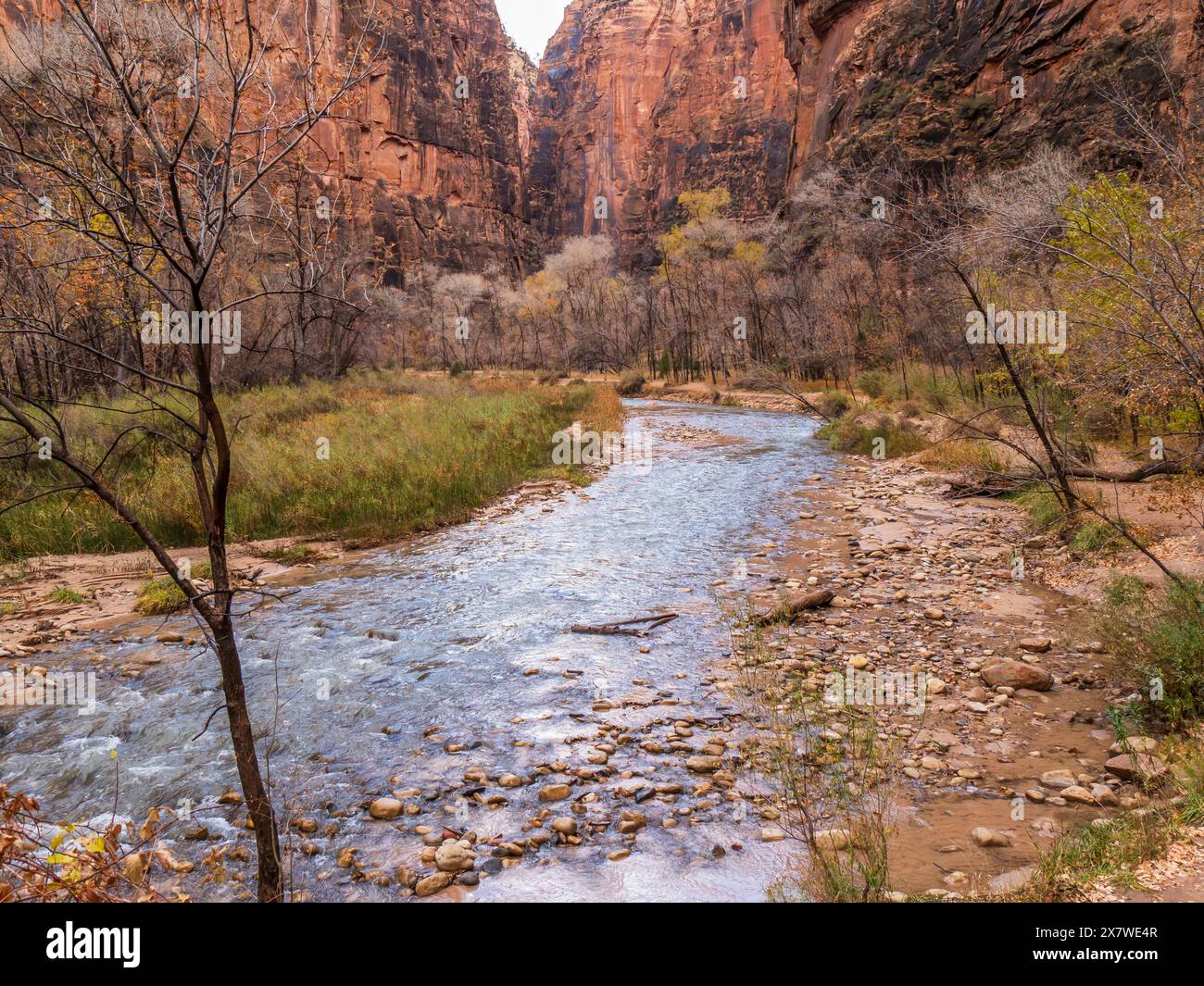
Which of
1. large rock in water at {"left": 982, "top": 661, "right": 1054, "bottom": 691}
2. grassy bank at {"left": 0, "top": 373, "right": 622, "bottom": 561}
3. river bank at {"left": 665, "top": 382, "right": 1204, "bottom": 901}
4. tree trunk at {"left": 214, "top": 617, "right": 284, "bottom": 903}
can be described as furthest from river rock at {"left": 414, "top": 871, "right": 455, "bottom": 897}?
grassy bank at {"left": 0, "top": 373, "right": 622, "bottom": 561}

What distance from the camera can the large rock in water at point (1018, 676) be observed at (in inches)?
227

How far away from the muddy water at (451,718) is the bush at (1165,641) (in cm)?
308

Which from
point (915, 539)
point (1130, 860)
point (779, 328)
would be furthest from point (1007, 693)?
point (779, 328)

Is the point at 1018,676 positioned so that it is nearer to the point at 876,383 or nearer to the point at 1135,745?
the point at 1135,745

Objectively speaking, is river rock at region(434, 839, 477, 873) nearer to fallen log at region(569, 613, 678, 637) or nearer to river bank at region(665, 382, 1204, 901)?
river bank at region(665, 382, 1204, 901)

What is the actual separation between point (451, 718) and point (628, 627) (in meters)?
2.44

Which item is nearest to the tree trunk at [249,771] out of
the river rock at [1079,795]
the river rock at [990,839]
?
the river rock at [990,839]

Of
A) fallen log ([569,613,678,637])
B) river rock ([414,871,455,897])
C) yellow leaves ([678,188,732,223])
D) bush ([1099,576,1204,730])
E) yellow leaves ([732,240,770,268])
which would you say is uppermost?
yellow leaves ([678,188,732,223])

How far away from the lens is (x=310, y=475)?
12.2 meters

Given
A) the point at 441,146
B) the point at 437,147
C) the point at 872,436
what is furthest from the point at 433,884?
the point at 441,146

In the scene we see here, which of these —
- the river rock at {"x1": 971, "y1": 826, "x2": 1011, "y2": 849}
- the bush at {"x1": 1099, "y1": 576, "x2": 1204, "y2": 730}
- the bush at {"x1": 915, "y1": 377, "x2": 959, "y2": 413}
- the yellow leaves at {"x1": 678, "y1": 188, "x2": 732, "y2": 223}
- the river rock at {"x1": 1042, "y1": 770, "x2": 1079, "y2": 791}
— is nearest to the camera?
the river rock at {"x1": 971, "y1": 826, "x2": 1011, "y2": 849}

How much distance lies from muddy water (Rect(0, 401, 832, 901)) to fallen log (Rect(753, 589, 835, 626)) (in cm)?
54

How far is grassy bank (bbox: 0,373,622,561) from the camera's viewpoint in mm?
10852
